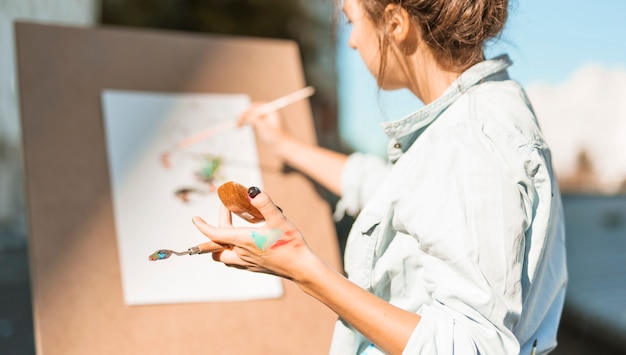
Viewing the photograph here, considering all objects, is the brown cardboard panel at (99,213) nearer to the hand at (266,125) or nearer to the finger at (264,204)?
the hand at (266,125)

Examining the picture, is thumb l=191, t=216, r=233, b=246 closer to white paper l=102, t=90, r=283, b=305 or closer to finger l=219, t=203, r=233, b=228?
finger l=219, t=203, r=233, b=228

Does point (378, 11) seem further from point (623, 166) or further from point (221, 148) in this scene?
point (623, 166)

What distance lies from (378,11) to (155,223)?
827 mm

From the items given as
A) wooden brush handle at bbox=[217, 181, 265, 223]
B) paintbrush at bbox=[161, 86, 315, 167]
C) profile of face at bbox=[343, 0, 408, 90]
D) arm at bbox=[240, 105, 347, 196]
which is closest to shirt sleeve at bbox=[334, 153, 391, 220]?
arm at bbox=[240, 105, 347, 196]

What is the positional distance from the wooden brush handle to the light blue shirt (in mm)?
189

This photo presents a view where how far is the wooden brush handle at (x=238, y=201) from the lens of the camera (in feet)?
3.29

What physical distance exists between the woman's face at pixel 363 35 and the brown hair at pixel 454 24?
0.06ft

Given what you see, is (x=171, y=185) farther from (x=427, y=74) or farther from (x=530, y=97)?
(x=530, y=97)

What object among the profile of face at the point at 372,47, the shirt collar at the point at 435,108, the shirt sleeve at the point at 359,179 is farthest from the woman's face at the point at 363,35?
the shirt sleeve at the point at 359,179

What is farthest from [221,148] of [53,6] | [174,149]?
[53,6]

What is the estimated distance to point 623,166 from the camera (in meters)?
4.13

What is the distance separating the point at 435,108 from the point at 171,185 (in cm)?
83

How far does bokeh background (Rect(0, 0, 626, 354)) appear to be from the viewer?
2.54 metres

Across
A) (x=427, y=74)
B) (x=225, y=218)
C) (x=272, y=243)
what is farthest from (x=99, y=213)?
(x=427, y=74)
